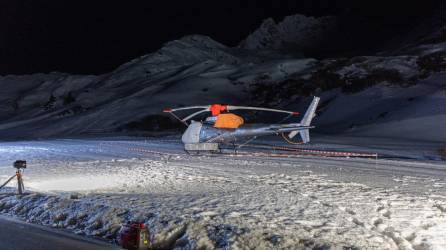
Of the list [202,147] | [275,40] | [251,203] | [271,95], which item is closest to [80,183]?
[251,203]

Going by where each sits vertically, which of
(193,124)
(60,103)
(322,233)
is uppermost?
(60,103)

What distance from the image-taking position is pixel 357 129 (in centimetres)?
3938

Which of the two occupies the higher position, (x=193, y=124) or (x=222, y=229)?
(x=193, y=124)

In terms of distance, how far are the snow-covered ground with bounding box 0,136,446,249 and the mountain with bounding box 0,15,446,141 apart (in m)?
18.6

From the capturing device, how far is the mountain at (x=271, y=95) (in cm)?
4147

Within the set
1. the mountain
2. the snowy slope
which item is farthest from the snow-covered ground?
the snowy slope

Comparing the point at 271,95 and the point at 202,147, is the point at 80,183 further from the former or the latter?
the point at 271,95

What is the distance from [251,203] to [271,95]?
53.9 metres

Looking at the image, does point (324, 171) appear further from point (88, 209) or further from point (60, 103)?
point (60, 103)

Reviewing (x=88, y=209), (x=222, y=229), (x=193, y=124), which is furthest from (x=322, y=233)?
(x=193, y=124)

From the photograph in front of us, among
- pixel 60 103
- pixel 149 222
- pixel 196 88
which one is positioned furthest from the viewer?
pixel 60 103

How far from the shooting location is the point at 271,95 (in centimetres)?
6462

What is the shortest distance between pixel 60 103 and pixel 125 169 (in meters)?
76.6

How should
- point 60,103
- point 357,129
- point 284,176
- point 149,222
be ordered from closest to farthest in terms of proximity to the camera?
point 149,222 → point 284,176 → point 357,129 → point 60,103
